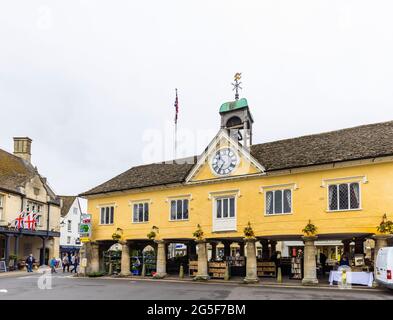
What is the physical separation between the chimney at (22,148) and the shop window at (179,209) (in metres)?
26.5

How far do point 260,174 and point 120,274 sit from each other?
43.1 feet

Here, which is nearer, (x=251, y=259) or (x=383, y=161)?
(x=383, y=161)

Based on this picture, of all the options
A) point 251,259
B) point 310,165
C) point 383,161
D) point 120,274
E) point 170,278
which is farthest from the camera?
point 120,274

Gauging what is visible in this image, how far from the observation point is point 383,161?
78.2 feet

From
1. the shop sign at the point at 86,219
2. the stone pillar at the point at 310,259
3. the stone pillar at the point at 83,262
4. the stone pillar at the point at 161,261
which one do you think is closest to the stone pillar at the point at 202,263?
the stone pillar at the point at 161,261

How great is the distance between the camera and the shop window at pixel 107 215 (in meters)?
35.6

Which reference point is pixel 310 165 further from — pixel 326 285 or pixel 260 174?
pixel 326 285

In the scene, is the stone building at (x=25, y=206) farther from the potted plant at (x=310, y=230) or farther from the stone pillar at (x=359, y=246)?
the stone pillar at (x=359, y=246)

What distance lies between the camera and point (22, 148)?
52.5 meters

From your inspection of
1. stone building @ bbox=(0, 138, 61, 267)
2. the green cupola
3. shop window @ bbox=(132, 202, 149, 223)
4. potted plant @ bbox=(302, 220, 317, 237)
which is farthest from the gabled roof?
potted plant @ bbox=(302, 220, 317, 237)

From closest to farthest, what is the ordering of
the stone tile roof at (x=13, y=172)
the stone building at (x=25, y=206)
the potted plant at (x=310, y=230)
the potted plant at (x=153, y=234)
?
the potted plant at (x=310, y=230) < the potted plant at (x=153, y=234) < the stone building at (x=25, y=206) < the stone tile roof at (x=13, y=172)

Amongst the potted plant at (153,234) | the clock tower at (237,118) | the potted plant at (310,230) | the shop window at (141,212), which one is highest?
the clock tower at (237,118)
